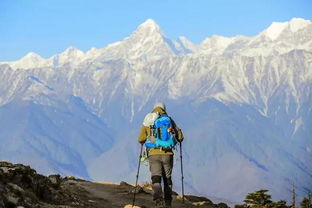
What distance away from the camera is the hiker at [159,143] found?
22266 millimetres

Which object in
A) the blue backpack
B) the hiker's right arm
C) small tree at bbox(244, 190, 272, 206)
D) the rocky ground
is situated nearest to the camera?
the rocky ground

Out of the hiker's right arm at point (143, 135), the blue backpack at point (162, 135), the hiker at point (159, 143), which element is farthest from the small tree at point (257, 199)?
the hiker's right arm at point (143, 135)

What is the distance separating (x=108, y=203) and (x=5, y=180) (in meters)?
9.38

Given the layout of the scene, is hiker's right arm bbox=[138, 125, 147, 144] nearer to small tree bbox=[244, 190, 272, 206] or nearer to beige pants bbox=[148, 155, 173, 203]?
beige pants bbox=[148, 155, 173, 203]

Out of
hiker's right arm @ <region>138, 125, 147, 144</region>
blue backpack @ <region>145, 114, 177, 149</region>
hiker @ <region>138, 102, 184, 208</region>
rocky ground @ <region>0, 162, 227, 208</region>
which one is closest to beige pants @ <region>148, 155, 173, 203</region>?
hiker @ <region>138, 102, 184, 208</region>

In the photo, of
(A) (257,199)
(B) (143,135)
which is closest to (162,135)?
(B) (143,135)

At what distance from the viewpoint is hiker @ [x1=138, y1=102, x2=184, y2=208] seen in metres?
22.3

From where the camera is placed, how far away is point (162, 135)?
73.2 feet

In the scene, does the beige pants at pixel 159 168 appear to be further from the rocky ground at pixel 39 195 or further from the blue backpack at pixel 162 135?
the rocky ground at pixel 39 195

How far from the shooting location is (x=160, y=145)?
2225 cm

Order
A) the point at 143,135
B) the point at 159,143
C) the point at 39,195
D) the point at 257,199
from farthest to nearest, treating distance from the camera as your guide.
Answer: the point at 257,199
the point at 39,195
the point at 143,135
the point at 159,143

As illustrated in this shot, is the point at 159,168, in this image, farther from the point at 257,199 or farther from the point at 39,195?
the point at 257,199

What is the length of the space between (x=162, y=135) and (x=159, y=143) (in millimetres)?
266

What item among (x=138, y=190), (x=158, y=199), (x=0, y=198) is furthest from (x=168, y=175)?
(x=138, y=190)
